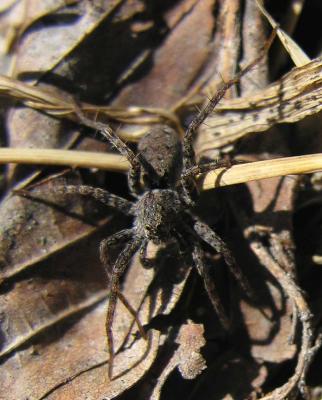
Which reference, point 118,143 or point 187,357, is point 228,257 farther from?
point 118,143

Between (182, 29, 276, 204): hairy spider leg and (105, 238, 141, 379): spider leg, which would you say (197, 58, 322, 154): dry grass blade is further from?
(105, 238, 141, 379): spider leg

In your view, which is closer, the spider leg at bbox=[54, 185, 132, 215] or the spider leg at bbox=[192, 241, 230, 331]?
the spider leg at bbox=[192, 241, 230, 331]

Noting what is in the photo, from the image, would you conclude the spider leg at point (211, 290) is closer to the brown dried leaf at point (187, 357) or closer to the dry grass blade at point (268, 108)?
the brown dried leaf at point (187, 357)

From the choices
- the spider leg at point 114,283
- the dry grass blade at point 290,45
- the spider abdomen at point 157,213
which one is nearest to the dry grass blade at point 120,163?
the spider abdomen at point 157,213

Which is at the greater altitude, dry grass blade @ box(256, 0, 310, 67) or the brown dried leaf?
dry grass blade @ box(256, 0, 310, 67)

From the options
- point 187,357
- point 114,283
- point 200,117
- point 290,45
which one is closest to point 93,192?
point 114,283

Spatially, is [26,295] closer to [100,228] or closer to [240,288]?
[100,228]

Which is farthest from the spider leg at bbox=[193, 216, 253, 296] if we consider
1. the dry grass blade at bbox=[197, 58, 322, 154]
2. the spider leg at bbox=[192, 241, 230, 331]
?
the dry grass blade at bbox=[197, 58, 322, 154]

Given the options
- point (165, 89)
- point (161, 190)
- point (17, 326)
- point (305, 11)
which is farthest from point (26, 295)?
point (305, 11)
